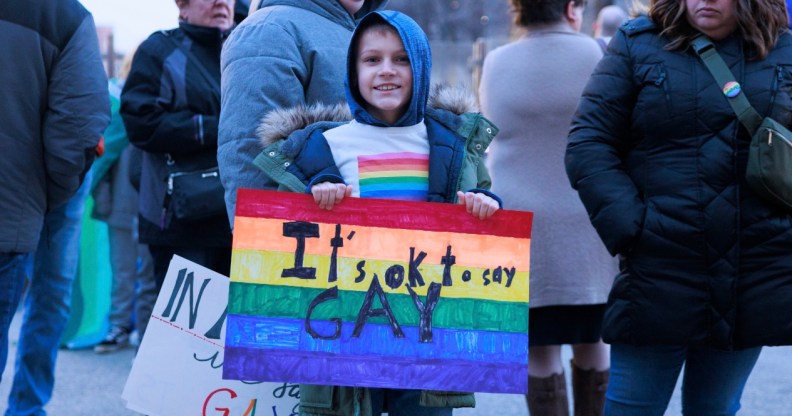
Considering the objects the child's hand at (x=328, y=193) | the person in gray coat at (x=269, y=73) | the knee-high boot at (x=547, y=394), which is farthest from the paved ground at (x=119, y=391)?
the child's hand at (x=328, y=193)

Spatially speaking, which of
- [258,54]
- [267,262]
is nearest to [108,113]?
[258,54]

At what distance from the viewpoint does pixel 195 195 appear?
4625 mm

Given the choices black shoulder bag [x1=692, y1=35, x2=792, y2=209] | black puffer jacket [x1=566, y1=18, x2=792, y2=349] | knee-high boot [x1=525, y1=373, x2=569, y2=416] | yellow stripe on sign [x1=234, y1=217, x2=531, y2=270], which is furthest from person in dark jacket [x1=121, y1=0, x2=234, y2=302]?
black shoulder bag [x1=692, y1=35, x2=792, y2=209]

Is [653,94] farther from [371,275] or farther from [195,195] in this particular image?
[195,195]

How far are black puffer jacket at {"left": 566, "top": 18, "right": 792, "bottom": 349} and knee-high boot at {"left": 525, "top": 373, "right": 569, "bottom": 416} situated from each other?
0.98 metres

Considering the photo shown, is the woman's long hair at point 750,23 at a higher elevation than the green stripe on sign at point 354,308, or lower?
higher

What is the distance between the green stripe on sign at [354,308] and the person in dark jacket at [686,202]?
58 cm

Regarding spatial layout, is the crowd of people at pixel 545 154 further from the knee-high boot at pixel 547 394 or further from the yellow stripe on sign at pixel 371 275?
the yellow stripe on sign at pixel 371 275

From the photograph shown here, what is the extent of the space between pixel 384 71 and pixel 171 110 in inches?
82.2

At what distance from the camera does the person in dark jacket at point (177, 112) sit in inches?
186

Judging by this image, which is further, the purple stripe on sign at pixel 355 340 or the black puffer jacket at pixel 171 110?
the black puffer jacket at pixel 171 110

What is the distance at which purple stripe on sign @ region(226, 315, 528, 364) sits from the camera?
295 cm

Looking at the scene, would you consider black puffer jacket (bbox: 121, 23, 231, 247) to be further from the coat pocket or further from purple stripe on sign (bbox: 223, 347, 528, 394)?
the coat pocket

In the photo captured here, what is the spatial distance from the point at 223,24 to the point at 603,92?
2.03m
